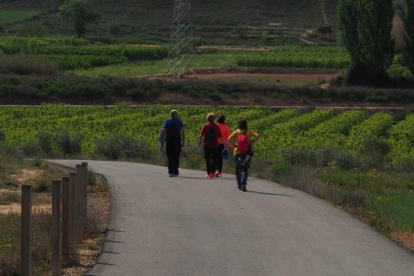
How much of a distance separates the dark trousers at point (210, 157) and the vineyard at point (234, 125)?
38.2ft

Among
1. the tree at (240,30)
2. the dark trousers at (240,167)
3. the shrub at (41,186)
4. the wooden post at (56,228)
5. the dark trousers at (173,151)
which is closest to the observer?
the wooden post at (56,228)

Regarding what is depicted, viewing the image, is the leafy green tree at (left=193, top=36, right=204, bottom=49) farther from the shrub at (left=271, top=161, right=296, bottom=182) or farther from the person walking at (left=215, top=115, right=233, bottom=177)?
the person walking at (left=215, top=115, right=233, bottom=177)

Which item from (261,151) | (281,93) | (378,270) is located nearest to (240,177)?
(378,270)

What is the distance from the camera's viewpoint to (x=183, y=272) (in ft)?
32.5

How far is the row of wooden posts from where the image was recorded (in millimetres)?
8234

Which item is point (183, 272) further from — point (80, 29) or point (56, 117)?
point (80, 29)

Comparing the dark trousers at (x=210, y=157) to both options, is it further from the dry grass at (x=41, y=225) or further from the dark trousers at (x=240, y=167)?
the dry grass at (x=41, y=225)

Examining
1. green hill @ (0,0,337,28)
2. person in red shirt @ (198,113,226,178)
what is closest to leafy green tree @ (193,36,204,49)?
green hill @ (0,0,337,28)

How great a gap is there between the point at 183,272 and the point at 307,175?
10034mm

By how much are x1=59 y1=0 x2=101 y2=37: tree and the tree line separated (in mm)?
65674

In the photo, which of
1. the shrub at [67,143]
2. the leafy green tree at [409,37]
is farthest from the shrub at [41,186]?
the leafy green tree at [409,37]

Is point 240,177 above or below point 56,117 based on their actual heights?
above

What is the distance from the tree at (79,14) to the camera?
126938mm

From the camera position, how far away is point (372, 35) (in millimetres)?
66688
